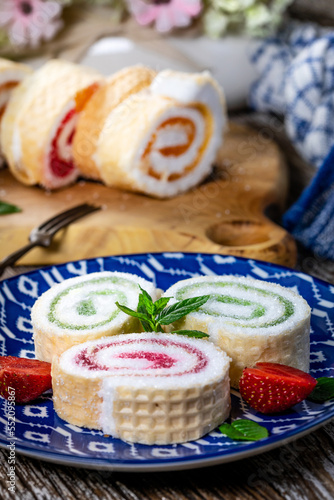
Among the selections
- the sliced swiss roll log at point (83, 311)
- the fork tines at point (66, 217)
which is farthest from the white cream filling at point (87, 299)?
the fork tines at point (66, 217)

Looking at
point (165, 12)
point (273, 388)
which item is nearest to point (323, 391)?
point (273, 388)

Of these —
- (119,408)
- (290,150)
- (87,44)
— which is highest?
(87,44)

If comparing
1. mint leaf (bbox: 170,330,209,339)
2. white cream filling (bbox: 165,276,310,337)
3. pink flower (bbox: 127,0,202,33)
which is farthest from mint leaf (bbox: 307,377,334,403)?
pink flower (bbox: 127,0,202,33)

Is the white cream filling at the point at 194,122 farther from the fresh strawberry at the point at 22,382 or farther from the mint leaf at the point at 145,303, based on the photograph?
the fresh strawberry at the point at 22,382

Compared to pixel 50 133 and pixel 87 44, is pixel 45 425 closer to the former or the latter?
pixel 50 133

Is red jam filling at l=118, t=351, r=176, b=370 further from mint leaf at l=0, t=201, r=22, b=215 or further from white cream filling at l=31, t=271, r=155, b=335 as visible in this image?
mint leaf at l=0, t=201, r=22, b=215

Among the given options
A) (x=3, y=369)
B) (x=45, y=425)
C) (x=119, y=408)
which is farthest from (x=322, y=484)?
(x=3, y=369)

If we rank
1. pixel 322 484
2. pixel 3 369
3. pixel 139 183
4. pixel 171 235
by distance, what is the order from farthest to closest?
1. pixel 139 183
2. pixel 171 235
3. pixel 3 369
4. pixel 322 484
